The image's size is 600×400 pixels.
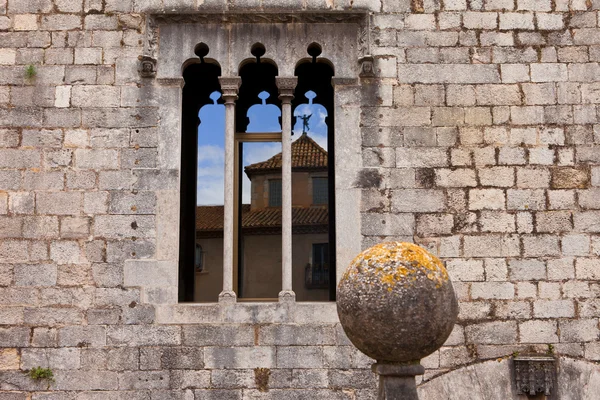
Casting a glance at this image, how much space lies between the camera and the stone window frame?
18.2ft

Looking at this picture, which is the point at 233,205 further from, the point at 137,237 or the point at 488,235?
the point at 488,235

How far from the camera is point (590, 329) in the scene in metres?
5.52

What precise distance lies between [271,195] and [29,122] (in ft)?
15.9

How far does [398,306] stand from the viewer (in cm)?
288

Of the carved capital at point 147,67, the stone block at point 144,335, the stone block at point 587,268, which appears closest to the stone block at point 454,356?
the stone block at point 587,268

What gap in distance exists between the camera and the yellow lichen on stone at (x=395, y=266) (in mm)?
2924

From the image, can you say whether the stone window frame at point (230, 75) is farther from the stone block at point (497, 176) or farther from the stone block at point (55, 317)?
the stone block at point (497, 176)

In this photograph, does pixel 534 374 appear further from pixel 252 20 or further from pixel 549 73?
pixel 252 20

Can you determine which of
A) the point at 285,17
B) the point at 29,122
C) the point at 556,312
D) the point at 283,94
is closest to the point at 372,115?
the point at 283,94

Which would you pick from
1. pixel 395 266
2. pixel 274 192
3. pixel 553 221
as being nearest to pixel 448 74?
pixel 553 221

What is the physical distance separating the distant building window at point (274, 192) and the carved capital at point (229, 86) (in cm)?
357

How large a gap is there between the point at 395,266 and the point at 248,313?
2.80 m

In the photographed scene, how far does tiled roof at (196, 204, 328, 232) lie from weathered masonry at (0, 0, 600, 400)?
2356 mm

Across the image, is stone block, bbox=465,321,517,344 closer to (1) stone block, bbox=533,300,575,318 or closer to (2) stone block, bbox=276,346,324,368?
(1) stone block, bbox=533,300,575,318
